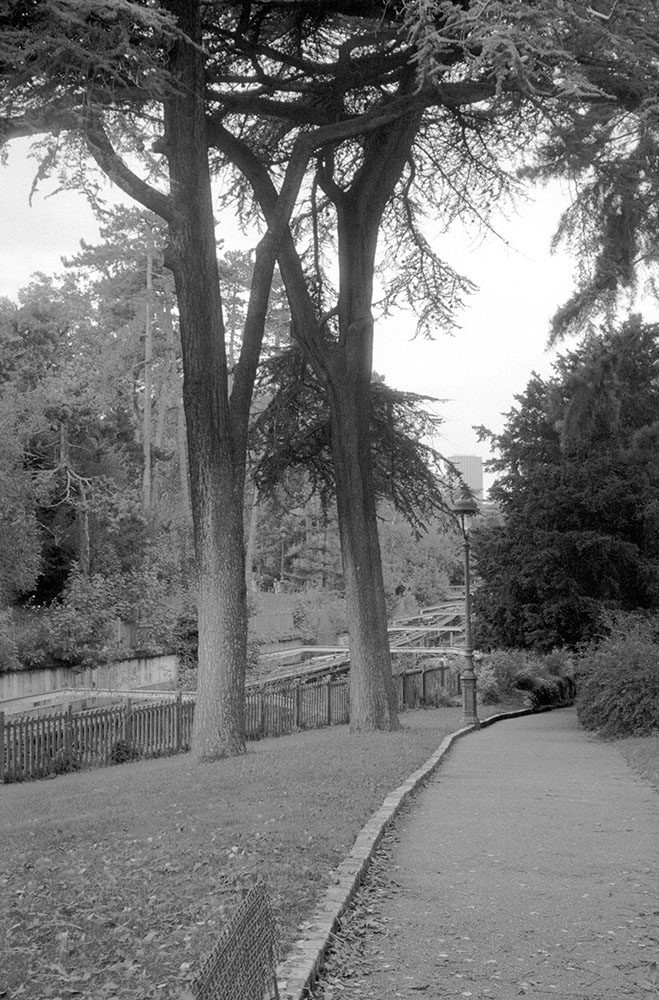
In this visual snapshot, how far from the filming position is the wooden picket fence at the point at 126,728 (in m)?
18.2

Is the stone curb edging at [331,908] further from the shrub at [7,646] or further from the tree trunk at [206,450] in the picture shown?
the shrub at [7,646]

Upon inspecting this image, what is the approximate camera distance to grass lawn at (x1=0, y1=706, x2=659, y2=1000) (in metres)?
5.11

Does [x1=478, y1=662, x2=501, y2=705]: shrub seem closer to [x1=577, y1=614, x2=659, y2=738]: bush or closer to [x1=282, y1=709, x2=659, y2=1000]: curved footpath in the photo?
[x1=577, y1=614, x2=659, y2=738]: bush

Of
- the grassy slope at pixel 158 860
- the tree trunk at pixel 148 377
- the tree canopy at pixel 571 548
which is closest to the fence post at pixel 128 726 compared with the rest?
the grassy slope at pixel 158 860

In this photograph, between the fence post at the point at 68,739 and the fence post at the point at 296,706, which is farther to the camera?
the fence post at the point at 296,706

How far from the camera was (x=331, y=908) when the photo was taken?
645 cm

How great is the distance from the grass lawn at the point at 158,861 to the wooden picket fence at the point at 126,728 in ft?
13.0

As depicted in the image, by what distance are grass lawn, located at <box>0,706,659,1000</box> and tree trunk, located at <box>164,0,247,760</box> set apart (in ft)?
4.23

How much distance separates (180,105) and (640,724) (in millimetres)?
14166

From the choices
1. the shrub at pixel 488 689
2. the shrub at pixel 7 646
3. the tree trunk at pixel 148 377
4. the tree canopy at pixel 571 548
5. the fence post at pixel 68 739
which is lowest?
the shrub at pixel 488 689

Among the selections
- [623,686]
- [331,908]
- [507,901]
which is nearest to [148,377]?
[623,686]

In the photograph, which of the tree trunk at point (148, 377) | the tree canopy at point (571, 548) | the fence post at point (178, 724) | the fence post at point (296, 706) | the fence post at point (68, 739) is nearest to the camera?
the fence post at point (68, 739)

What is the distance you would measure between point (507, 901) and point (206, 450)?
9.73m

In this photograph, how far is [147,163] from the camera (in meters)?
13.9
